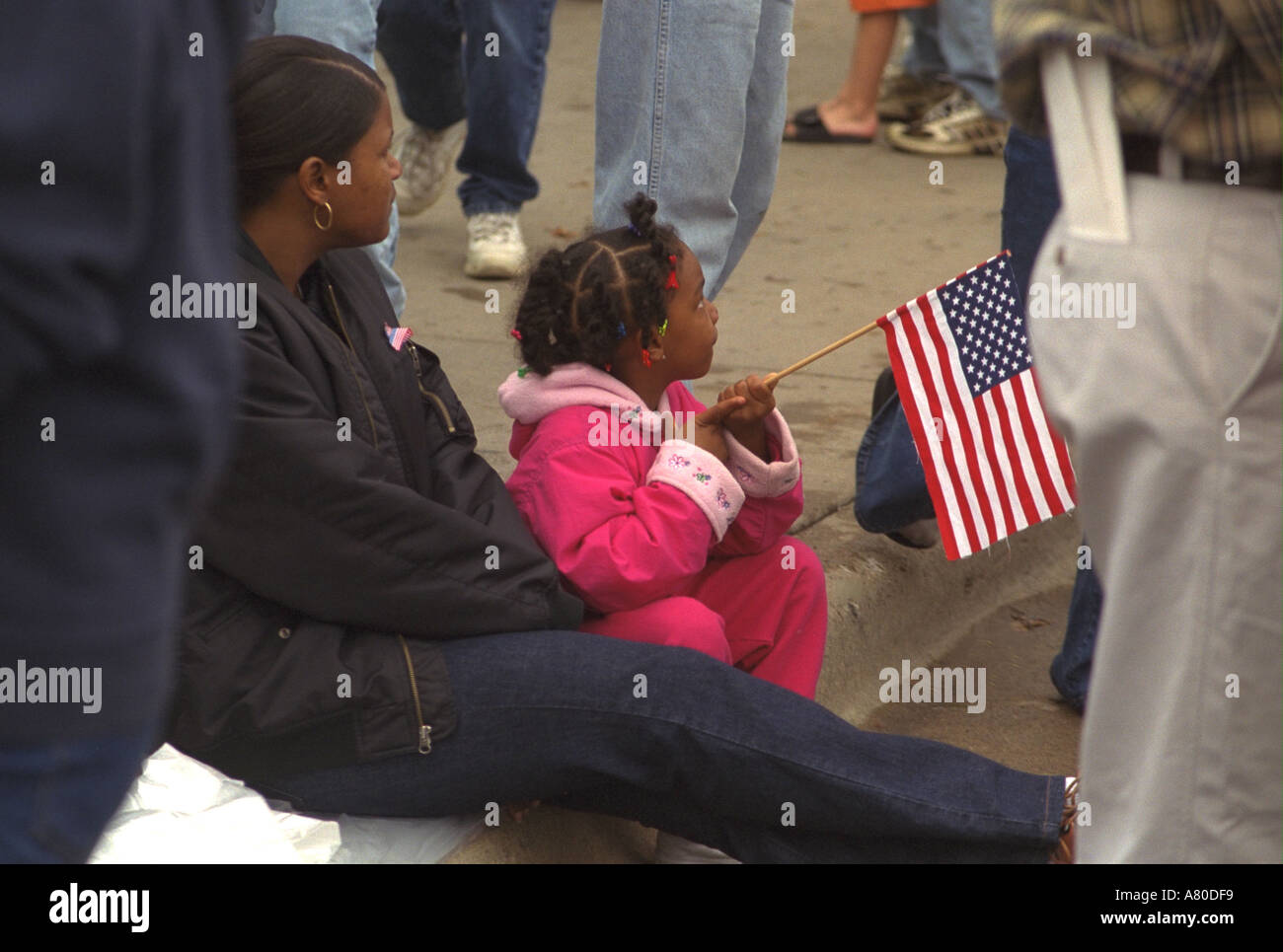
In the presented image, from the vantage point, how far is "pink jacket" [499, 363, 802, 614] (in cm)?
267

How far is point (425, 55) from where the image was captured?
213 inches

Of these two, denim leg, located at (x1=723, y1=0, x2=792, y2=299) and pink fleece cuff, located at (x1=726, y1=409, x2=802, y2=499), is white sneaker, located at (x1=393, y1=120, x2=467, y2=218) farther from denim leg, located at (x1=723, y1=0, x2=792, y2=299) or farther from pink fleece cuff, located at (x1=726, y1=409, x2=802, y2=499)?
pink fleece cuff, located at (x1=726, y1=409, x2=802, y2=499)

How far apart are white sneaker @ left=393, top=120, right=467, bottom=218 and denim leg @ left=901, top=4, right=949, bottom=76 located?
2.48 metres

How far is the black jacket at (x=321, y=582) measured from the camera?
91.6 inches

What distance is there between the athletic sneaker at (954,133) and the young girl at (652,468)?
4.53m

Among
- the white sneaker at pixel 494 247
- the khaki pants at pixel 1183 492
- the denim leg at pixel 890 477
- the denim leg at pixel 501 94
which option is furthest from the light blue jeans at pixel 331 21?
the khaki pants at pixel 1183 492

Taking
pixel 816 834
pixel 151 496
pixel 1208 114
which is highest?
pixel 1208 114

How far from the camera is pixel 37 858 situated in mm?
1244

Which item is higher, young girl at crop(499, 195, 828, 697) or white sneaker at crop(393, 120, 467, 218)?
white sneaker at crop(393, 120, 467, 218)

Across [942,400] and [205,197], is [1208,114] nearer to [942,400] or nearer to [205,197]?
[205,197]

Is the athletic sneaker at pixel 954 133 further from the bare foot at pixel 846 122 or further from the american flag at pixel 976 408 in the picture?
the american flag at pixel 976 408

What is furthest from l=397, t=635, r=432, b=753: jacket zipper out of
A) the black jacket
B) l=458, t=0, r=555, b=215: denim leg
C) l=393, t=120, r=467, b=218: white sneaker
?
l=393, t=120, r=467, b=218: white sneaker
